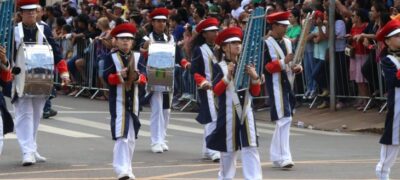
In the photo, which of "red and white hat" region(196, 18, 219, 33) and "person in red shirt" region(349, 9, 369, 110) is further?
"person in red shirt" region(349, 9, 369, 110)

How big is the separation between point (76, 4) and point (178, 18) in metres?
10.2

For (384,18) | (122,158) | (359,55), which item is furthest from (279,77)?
(359,55)

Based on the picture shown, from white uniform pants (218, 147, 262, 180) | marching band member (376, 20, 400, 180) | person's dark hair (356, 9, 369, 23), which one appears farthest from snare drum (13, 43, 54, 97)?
person's dark hair (356, 9, 369, 23)

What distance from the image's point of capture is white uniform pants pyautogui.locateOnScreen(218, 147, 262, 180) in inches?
448

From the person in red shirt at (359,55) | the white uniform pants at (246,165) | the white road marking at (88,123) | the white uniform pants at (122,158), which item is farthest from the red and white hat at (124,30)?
the person in red shirt at (359,55)

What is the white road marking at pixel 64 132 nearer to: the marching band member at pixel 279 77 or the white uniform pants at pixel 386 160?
the marching band member at pixel 279 77

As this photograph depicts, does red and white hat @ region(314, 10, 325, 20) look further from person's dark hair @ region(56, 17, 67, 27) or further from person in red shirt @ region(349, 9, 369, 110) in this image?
person's dark hair @ region(56, 17, 67, 27)

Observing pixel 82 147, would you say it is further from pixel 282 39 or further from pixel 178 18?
pixel 178 18

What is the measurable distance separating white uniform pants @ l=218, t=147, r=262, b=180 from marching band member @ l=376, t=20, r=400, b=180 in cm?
127

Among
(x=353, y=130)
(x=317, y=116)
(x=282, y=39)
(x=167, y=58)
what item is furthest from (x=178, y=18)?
(x=282, y=39)

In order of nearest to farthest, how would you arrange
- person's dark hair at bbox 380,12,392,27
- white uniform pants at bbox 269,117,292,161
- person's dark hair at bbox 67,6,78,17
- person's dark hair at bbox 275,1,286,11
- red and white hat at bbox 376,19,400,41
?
red and white hat at bbox 376,19,400,41 → white uniform pants at bbox 269,117,292,161 → person's dark hair at bbox 380,12,392,27 → person's dark hair at bbox 275,1,286,11 → person's dark hair at bbox 67,6,78,17

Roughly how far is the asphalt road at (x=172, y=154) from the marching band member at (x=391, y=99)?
1.44 metres

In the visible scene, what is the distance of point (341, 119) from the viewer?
67.7ft

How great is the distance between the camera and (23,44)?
560 inches
